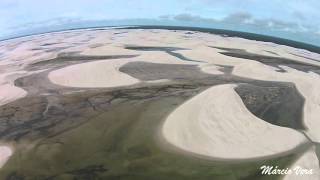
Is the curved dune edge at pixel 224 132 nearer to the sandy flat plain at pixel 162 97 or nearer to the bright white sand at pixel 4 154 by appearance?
the sandy flat plain at pixel 162 97

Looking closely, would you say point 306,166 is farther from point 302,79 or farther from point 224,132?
point 302,79

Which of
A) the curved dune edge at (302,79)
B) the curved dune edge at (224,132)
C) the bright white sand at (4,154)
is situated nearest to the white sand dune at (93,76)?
the curved dune edge at (224,132)

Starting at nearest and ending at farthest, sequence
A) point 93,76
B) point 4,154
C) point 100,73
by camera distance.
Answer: point 4,154 < point 93,76 < point 100,73

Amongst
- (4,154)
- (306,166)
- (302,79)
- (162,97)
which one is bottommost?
(4,154)

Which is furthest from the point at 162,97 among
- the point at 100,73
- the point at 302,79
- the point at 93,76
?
the point at 302,79

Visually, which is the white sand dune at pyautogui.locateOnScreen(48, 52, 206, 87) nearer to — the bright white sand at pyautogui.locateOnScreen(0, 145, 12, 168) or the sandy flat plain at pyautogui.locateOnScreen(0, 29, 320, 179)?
the sandy flat plain at pyautogui.locateOnScreen(0, 29, 320, 179)

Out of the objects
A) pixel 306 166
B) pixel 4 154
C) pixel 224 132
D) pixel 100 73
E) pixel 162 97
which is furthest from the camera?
pixel 100 73
